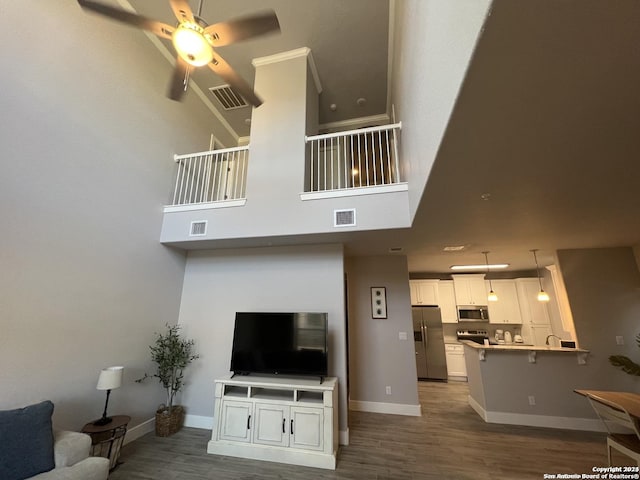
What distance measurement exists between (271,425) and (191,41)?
3.92 meters

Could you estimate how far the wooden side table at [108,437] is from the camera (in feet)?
8.73

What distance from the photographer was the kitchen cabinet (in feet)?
22.9

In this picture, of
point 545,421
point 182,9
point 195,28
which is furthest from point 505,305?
point 182,9

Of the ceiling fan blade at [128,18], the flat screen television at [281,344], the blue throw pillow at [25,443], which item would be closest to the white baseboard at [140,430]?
the flat screen television at [281,344]

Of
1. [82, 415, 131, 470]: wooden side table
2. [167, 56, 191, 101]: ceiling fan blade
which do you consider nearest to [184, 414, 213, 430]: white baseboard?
[82, 415, 131, 470]: wooden side table

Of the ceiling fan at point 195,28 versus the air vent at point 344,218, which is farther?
the air vent at point 344,218

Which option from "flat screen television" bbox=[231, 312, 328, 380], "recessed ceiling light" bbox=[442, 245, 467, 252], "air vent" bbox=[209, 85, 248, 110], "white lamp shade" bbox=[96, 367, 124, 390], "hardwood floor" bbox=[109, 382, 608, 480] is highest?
"air vent" bbox=[209, 85, 248, 110]

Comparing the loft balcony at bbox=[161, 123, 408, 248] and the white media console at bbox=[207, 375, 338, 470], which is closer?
the white media console at bbox=[207, 375, 338, 470]

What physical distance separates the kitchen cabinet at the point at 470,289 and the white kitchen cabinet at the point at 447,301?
0.12m

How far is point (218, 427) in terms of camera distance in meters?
3.22

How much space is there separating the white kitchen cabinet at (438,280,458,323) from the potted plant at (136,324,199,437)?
5.97 metres

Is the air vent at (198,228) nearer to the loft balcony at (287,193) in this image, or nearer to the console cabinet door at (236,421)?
the loft balcony at (287,193)

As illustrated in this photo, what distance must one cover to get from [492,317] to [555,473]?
4.54 metres

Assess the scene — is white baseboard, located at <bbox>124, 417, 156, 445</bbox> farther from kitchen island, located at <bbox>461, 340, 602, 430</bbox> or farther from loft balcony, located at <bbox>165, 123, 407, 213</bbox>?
kitchen island, located at <bbox>461, 340, 602, 430</bbox>
